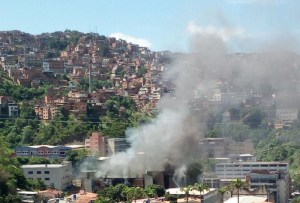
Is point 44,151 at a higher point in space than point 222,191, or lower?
higher

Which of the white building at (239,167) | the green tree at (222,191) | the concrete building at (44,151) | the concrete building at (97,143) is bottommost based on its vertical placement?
the white building at (239,167)

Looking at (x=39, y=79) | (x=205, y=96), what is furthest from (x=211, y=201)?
(x=39, y=79)

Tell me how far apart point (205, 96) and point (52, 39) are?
32222mm

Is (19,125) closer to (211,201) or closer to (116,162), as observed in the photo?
(116,162)

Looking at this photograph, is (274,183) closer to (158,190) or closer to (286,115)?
(158,190)

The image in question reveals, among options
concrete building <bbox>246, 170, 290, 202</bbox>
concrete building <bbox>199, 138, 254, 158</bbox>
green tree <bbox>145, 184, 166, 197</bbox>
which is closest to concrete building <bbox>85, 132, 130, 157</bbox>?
concrete building <bbox>199, 138, 254, 158</bbox>

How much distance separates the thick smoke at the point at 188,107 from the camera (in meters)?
22.8

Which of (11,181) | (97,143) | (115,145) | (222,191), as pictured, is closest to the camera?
(11,181)

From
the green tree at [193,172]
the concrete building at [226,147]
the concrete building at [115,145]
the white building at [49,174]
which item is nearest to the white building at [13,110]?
the concrete building at [115,145]

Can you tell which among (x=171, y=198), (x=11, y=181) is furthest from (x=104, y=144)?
(x=171, y=198)

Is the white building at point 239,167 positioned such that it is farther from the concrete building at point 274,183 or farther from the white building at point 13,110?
the white building at point 13,110

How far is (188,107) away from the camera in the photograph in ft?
79.4

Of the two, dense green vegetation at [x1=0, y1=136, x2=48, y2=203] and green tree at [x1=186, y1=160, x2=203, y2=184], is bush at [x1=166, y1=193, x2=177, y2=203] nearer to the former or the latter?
green tree at [x1=186, y1=160, x2=203, y2=184]

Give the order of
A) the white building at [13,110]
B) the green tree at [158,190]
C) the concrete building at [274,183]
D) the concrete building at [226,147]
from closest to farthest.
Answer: the green tree at [158,190], the concrete building at [274,183], the concrete building at [226,147], the white building at [13,110]
